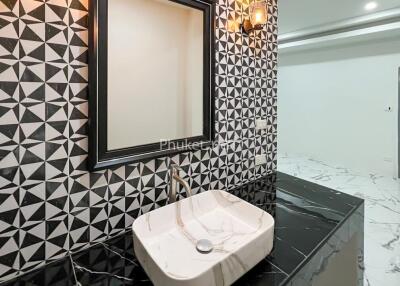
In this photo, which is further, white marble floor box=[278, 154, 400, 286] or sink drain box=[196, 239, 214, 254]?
white marble floor box=[278, 154, 400, 286]

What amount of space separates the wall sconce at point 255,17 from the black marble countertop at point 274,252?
104cm

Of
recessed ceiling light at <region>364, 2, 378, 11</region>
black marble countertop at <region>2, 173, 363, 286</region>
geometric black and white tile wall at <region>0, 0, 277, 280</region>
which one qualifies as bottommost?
black marble countertop at <region>2, 173, 363, 286</region>

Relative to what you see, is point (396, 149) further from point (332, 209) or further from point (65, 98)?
point (65, 98)

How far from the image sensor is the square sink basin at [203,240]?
0.74m

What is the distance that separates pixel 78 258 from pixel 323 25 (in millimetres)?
4628

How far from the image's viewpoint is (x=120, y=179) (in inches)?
41.1

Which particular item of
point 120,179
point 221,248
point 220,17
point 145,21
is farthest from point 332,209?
point 145,21

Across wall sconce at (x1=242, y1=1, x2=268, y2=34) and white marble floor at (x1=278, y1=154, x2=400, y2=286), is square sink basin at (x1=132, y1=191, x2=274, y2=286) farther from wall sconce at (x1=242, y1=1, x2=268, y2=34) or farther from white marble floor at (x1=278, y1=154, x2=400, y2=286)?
white marble floor at (x1=278, y1=154, x2=400, y2=286)

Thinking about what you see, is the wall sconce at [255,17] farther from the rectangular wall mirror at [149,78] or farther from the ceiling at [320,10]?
the ceiling at [320,10]

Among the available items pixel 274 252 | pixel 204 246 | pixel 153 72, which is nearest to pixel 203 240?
pixel 204 246

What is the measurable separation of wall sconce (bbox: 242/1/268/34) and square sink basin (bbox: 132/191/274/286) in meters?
1.03

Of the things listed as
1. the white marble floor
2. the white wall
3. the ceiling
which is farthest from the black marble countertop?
the white wall

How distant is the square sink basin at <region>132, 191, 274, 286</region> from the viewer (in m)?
0.74

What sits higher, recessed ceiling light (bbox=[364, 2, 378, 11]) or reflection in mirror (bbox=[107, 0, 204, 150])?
recessed ceiling light (bbox=[364, 2, 378, 11])
